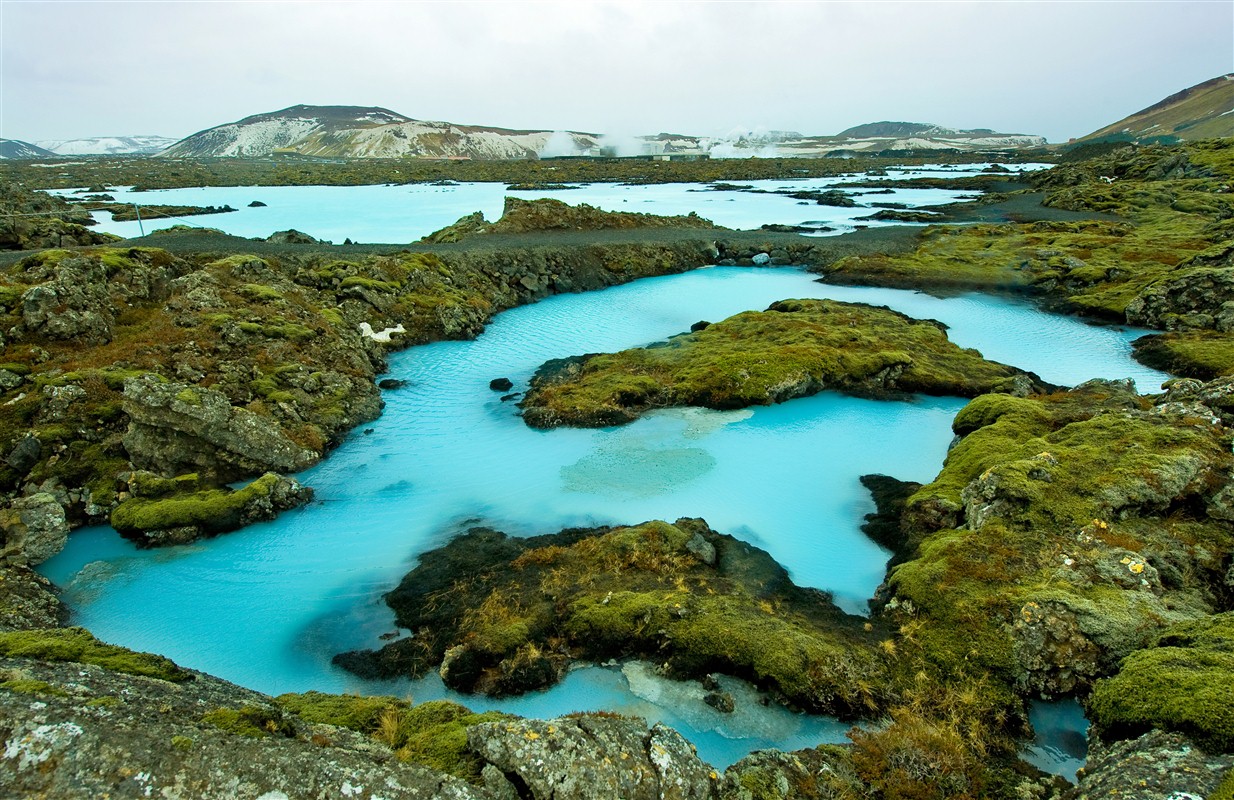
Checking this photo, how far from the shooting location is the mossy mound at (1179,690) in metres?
8.38

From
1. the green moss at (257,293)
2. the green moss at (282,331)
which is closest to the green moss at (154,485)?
the green moss at (282,331)

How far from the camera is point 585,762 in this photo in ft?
25.2

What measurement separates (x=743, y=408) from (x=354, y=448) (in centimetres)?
1724

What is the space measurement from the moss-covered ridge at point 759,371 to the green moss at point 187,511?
11396 mm

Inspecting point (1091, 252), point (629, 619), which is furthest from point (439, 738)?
point (1091, 252)

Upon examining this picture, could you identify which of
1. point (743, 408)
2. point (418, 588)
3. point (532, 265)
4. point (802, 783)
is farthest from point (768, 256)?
point (802, 783)

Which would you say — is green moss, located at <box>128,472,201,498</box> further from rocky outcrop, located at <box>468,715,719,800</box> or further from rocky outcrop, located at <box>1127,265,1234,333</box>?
rocky outcrop, located at <box>1127,265,1234,333</box>

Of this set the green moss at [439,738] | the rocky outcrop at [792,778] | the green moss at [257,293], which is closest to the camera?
the green moss at [439,738]

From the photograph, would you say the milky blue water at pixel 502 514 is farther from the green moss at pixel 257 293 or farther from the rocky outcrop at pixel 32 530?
the green moss at pixel 257 293

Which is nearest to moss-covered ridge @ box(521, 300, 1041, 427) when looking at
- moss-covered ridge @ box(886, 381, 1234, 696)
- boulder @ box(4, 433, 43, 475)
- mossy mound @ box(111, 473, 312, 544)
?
moss-covered ridge @ box(886, 381, 1234, 696)

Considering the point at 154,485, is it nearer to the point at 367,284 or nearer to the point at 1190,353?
the point at 367,284

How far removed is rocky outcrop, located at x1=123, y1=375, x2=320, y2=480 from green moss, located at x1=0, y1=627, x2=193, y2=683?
40.3 feet

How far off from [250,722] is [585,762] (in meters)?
4.43

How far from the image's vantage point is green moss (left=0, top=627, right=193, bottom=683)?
8.41 m
